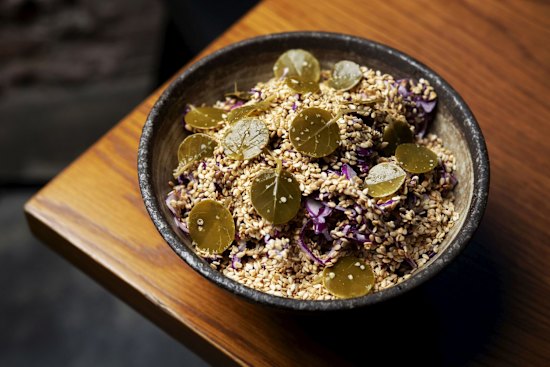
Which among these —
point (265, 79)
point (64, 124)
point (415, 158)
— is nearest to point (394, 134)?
point (415, 158)

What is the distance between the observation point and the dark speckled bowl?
0.86 m

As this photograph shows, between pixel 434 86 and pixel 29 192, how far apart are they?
1.69m

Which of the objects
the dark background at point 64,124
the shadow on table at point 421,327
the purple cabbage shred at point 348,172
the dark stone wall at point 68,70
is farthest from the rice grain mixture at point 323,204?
the dark stone wall at point 68,70

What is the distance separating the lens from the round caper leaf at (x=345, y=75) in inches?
41.3

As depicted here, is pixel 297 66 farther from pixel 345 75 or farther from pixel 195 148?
pixel 195 148

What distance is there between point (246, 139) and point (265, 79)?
23 centimetres

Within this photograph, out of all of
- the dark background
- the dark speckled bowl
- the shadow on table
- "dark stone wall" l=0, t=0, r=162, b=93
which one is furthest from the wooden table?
"dark stone wall" l=0, t=0, r=162, b=93

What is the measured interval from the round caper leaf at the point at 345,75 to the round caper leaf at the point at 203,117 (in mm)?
187

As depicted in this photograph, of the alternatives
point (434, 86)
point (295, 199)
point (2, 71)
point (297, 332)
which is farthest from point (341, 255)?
point (2, 71)

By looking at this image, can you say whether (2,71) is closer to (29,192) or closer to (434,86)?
(29,192)

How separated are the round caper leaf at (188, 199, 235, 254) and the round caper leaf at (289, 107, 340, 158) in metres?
0.14

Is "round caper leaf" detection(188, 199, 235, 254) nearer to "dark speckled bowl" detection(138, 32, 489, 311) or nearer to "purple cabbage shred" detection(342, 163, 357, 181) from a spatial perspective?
"dark speckled bowl" detection(138, 32, 489, 311)

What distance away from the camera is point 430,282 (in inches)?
43.7

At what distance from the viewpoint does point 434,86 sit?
1.05 metres
